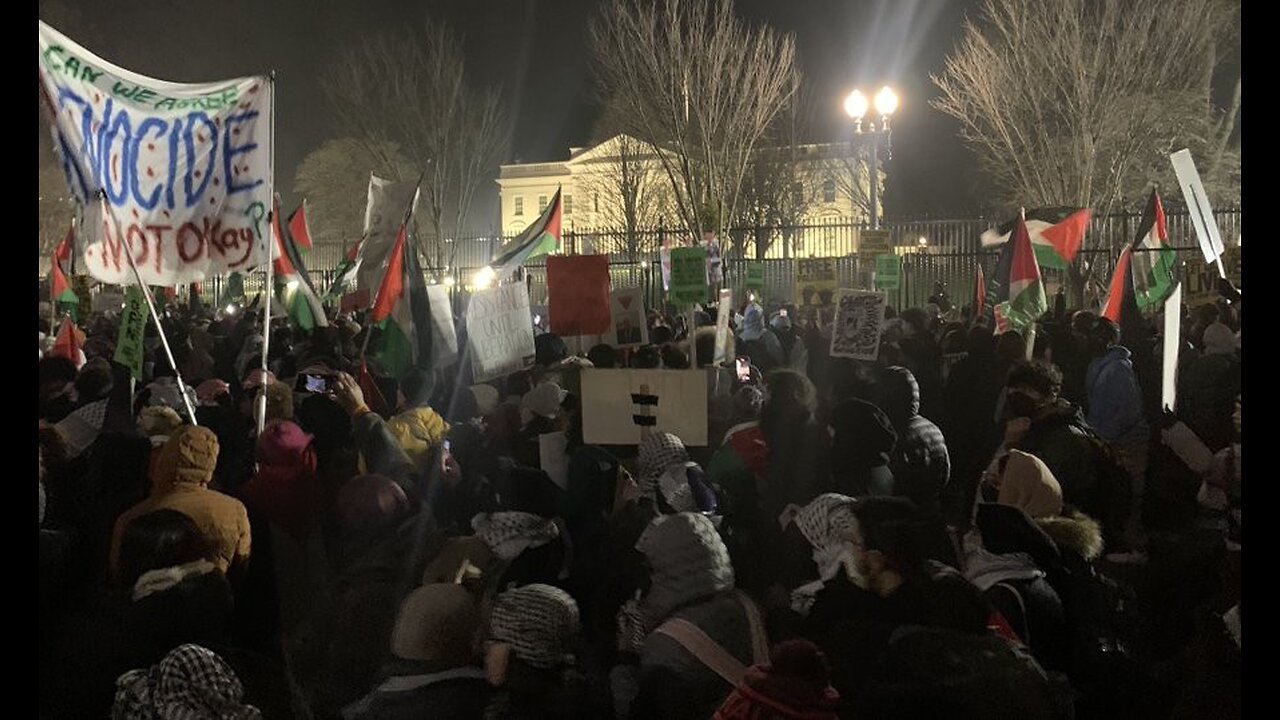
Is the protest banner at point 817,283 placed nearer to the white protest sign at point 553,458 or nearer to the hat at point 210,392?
the hat at point 210,392

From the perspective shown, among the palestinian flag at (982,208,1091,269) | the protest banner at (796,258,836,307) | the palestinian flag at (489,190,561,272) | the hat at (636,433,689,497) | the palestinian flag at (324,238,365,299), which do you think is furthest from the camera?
the protest banner at (796,258,836,307)

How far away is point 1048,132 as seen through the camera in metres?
25.9

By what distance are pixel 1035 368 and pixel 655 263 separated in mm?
16573

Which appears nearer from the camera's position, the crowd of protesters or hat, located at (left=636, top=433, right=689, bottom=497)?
the crowd of protesters

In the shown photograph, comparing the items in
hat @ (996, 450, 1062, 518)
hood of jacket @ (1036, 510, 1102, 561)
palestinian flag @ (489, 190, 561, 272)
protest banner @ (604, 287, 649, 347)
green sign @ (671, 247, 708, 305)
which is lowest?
hood of jacket @ (1036, 510, 1102, 561)

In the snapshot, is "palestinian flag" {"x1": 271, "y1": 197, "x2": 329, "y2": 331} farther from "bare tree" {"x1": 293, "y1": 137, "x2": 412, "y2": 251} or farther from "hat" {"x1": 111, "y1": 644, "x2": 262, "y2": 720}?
"bare tree" {"x1": 293, "y1": 137, "x2": 412, "y2": 251}

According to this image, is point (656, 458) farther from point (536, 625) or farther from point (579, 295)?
point (579, 295)

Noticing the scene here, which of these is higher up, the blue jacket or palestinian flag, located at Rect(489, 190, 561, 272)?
palestinian flag, located at Rect(489, 190, 561, 272)

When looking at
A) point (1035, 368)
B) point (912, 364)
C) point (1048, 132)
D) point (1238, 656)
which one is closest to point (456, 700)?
point (1238, 656)

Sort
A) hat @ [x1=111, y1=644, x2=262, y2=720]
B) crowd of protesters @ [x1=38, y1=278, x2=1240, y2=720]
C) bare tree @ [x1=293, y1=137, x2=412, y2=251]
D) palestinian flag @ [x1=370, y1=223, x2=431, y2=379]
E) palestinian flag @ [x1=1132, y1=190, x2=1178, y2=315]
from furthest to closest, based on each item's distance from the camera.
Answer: bare tree @ [x1=293, y1=137, x2=412, y2=251], palestinian flag @ [x1=1132, y1=190, x2=1178, y2=315], palestinian flag @ [x1=370, y1=223, x2=431, y2=379], crowd of protesters @ [x1=38, y1=278, x2=1240, y2=720], hat @ [x1=111, y1=644, x2=262, y2=720]

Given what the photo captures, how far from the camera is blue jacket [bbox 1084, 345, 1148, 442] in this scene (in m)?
7.40

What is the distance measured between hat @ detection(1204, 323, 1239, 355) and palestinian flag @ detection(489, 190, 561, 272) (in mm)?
6135

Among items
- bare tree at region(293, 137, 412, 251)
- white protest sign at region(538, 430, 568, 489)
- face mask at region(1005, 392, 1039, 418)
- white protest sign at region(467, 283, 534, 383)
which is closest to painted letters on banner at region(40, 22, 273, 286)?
white protest sign at region(467, 283, 534, 383)

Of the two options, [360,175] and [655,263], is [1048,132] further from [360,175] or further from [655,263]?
[360,175]
